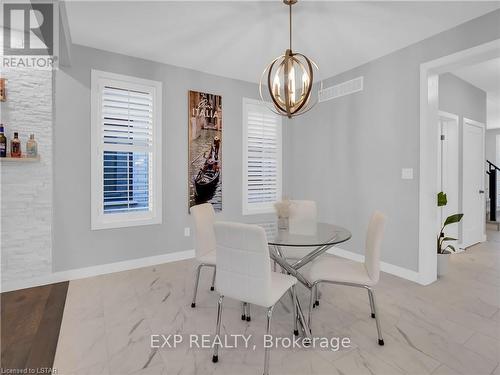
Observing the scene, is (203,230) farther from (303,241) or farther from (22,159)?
(22,159)

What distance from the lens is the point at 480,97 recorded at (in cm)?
455

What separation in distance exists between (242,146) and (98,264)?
8.29 feet

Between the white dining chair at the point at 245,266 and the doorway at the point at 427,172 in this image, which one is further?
the doorway at the point at 427,172

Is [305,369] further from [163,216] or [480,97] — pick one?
[480,97]

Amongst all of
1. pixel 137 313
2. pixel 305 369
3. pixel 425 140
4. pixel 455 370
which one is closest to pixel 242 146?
pixel 425 140

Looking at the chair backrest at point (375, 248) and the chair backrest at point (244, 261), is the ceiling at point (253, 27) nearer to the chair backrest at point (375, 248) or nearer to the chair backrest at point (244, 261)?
the chair backrest at point (375, 248)

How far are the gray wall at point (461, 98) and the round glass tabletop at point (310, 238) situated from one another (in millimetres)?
2980

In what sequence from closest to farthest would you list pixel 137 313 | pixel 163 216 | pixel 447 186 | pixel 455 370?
Answer: 1. pixel 455 370
2. pixel 137 313
3. pixel 163 216
4. pixel 447 186

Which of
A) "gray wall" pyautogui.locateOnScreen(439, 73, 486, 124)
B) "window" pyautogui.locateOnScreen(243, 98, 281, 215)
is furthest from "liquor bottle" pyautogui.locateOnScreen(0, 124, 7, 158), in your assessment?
"gray wall" pyautogui.locateOnScreen(439, 73, 486, 124)

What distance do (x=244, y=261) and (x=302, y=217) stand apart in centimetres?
141

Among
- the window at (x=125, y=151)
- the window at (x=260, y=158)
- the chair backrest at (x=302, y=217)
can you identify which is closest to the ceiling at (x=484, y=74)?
the window at (x=260, y=158)

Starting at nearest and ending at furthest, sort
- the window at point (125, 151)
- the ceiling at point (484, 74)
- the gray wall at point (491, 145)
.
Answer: the window at point (125, 151)
the ceiling at point (484, 74)
the gray wall at point (491, 145)

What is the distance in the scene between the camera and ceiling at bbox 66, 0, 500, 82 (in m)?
2.42

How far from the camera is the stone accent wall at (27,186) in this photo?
110 inches
